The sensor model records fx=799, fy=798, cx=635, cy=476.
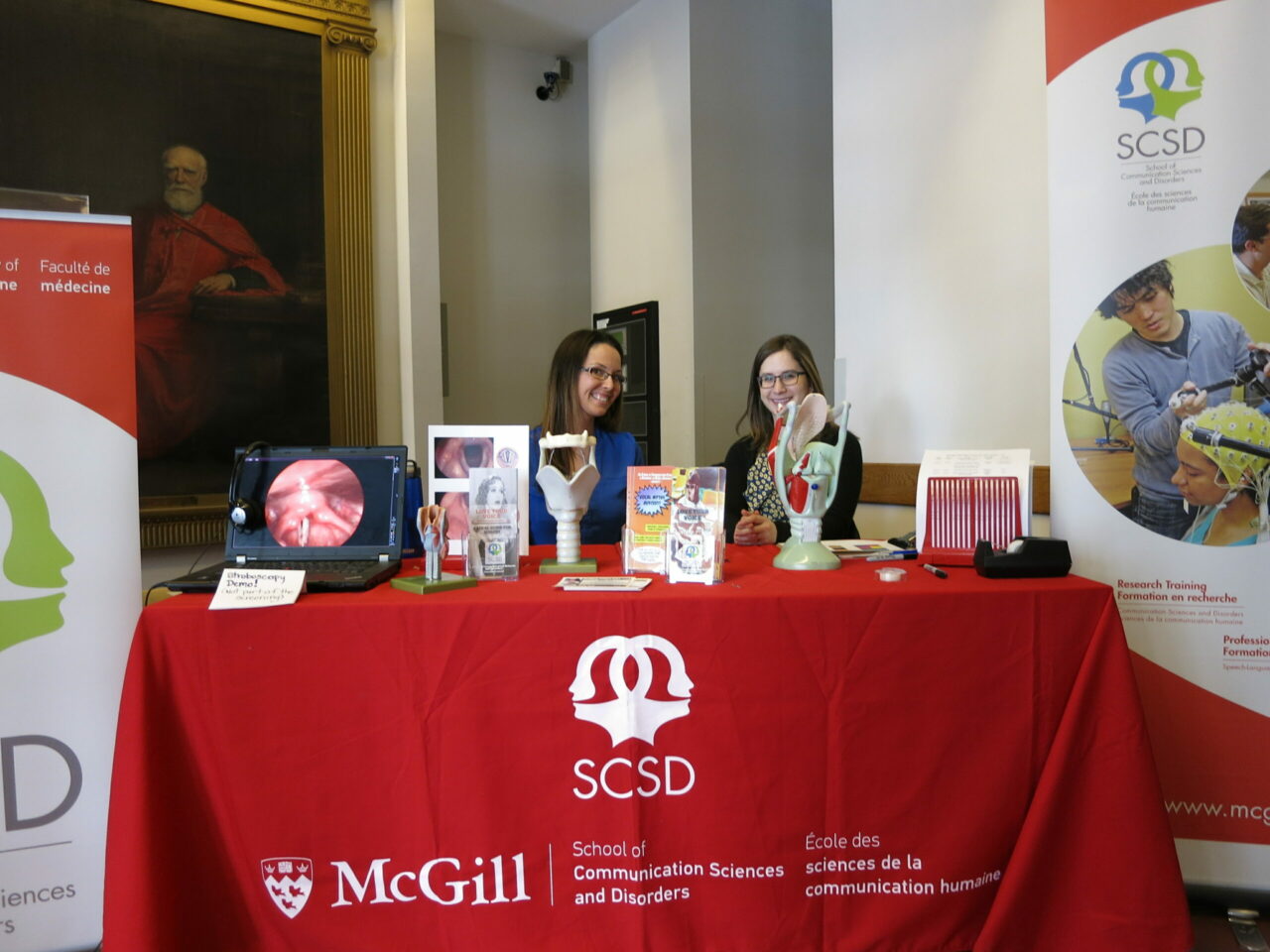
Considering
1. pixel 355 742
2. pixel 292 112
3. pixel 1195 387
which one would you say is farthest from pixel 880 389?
pixel 292 112

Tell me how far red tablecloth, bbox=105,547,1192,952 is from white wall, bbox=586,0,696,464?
278 cm

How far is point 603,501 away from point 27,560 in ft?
4.50

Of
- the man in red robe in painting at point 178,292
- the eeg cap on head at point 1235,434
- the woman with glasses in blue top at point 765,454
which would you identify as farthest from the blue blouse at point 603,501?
the man in red robe in painting at point 178,292

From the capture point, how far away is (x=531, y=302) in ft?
15.7

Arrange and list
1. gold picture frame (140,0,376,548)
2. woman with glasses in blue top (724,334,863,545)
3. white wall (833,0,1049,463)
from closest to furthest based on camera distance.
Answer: woman with glasses in blue top (724,334,863,545), white wall (833,0,1049,463), gold picture frame (140,0,376,548)

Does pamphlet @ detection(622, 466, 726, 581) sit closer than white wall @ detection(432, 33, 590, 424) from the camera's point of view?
Yes

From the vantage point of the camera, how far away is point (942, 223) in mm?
2867

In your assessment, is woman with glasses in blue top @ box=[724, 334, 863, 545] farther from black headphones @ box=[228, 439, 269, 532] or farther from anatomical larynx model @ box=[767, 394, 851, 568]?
black headphones @ box=[228, 439, 269, 532]

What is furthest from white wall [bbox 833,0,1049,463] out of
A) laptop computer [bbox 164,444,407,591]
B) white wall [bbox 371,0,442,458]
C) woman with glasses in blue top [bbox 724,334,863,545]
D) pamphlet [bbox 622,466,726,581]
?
laptop computer [bbox 164,444,407,591]

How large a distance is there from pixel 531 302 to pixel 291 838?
3.79 metres

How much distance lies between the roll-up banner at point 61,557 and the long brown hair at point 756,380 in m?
1.73

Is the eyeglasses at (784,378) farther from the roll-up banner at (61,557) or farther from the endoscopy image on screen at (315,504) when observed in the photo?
the roll-up banner at (61,557)

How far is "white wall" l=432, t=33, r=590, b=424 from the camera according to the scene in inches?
179

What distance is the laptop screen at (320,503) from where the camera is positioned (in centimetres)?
162
